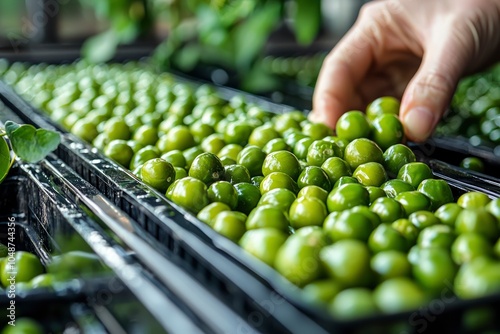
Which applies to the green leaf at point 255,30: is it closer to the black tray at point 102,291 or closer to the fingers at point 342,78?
the fingers at point 342,78

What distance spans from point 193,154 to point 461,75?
94 centimetres

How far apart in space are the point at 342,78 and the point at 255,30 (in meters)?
1.40

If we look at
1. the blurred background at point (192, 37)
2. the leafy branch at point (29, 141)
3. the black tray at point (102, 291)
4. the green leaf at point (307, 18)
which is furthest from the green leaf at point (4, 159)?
the green leaf at point (307, 18)

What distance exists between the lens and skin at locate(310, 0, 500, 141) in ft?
6.18

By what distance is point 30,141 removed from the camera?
135 cm

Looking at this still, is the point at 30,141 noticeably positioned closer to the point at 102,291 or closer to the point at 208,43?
the point at 102,291

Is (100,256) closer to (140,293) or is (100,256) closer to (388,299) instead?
(140,293)

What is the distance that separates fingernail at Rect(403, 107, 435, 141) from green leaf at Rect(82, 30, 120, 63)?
258cm

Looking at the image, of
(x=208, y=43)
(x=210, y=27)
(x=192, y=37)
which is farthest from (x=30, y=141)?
(x=192, y=37)

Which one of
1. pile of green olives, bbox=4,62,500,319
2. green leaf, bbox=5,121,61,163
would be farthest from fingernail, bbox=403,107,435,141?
green leaf, bbox=5,121,61,163

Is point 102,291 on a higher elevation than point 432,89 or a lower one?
lower

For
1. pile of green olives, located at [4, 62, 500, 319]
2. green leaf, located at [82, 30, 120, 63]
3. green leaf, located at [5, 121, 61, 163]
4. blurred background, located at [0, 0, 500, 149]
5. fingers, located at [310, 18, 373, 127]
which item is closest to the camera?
pile of green olives, located at [4, 62, 500, 319]

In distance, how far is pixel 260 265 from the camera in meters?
0.84

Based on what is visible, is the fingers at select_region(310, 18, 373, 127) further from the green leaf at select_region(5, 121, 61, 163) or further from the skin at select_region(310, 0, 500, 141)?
the green leaf at select_region(5, 121, 61, 163)
